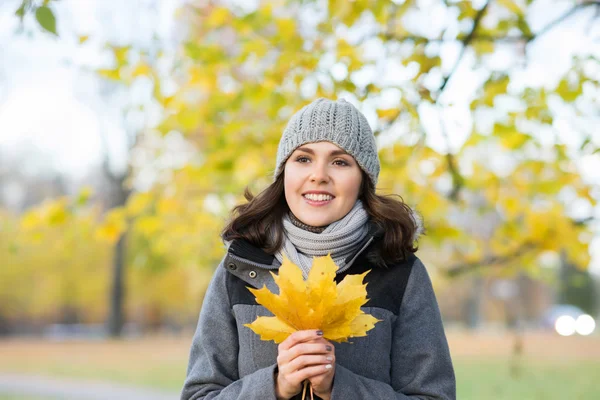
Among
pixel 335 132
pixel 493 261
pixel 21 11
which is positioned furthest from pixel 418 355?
pixel 493 261

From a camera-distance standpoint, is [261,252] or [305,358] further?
[261,252]

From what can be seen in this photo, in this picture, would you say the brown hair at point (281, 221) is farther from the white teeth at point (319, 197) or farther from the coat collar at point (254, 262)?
the white teeth at point (319, 197)

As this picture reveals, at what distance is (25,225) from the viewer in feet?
15.8

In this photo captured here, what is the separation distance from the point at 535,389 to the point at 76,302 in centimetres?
2211

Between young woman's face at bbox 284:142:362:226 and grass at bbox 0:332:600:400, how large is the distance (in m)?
8.36

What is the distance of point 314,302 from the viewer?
1775 mm

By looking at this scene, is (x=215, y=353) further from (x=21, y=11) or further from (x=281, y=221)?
(x=21, y=11)

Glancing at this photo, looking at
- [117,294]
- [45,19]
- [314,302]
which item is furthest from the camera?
[117,294]

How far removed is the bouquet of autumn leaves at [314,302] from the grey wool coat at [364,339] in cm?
33

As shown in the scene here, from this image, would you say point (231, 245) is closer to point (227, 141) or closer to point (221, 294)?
point (221, 294)

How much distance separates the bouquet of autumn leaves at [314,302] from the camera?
5.80ft

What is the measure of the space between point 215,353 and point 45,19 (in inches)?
51.0

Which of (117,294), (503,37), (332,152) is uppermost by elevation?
(117,294)

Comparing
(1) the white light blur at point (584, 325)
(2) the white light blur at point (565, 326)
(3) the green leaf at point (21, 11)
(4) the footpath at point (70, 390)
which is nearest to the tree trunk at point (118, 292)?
(4) the footpath at point (70, 390)
